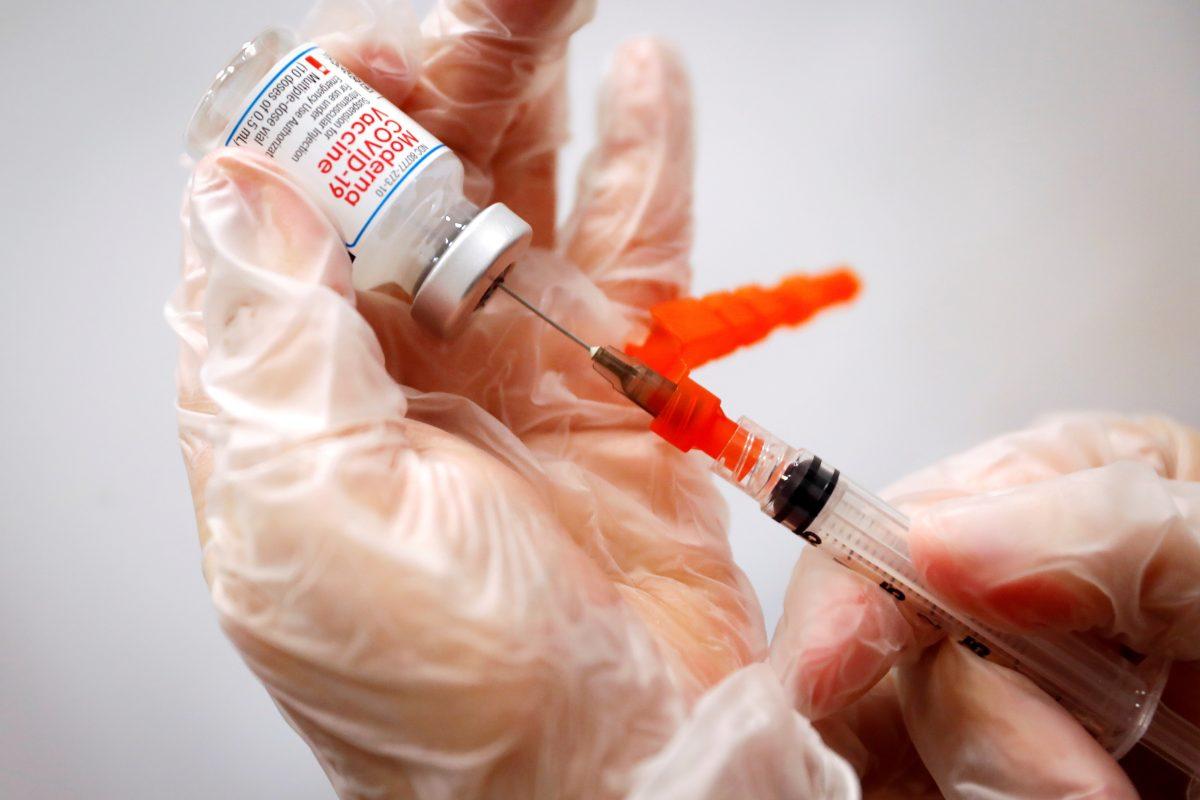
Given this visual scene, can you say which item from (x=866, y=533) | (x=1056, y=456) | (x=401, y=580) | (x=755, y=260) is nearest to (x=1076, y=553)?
(x=866, y=533)

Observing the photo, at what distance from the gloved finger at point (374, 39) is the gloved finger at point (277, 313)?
0.74 ft

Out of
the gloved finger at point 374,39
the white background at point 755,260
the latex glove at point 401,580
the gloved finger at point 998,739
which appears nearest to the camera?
the latex glove at point 401,580

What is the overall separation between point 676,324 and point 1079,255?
0.75 m

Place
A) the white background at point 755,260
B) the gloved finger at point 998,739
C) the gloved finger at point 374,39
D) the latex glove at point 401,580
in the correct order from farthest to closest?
the white background at point 755,260, the gloved finger at point 374,39, the gloved finger at point 998,739, the latex glove at point 401,580

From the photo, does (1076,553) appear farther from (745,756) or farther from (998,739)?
(745,756)

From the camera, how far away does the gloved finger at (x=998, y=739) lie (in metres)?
0.72

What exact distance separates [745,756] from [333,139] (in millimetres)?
587

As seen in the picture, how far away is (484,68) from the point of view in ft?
3.14

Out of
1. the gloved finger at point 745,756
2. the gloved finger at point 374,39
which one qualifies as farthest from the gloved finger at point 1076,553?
the gloved finger at point 374,39

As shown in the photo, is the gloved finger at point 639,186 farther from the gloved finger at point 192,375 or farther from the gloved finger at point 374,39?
the gloved finger at point 192,375

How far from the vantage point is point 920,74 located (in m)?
1.45

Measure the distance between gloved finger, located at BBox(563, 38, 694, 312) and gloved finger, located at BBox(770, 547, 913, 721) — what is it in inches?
17.0

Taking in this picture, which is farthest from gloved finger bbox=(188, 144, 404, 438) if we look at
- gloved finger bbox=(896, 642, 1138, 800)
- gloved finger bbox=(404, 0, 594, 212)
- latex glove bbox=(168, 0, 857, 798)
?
gloved finger bbox=(896, 642, 1138, 800)

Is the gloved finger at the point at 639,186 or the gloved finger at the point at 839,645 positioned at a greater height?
the gloved finger at the point at 639,186
